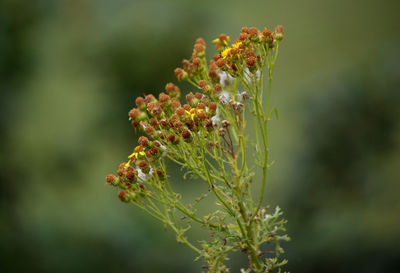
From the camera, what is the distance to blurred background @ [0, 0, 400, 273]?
2.79 m

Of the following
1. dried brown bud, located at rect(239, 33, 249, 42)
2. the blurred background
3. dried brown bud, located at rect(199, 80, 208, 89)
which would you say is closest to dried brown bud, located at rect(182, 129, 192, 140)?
dried brown bud, located at rect(199, 80, 208, 89)

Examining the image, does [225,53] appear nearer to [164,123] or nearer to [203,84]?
[203,84]

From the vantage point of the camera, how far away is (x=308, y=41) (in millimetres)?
6379

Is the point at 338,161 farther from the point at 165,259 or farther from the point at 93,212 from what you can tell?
the point at 93,212

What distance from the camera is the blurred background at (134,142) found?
2.79m

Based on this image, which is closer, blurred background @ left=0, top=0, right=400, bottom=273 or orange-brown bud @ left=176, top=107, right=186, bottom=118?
orange-brown bud @ left=176, top=107, right=186, bottom=118

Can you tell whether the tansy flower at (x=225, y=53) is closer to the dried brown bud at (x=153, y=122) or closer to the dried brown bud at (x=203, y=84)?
the dried brown bud at (x=203, y=84)

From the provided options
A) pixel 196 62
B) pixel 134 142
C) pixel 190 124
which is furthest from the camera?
pixel 134 142

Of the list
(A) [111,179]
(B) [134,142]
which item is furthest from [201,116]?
(B) [134,142]

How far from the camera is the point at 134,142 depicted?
11.5 ft

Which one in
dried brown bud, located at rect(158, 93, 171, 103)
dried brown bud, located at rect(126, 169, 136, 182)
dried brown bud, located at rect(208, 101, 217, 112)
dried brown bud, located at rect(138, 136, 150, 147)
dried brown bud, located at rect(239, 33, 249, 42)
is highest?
dried brown bud, located at rect(239, 33, 249, 42)

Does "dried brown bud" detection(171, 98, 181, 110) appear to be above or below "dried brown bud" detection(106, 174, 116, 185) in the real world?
above

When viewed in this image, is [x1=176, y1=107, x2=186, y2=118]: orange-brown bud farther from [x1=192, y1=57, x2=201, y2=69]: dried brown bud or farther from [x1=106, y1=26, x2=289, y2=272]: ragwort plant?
[x1=192, y1=57, x2=201, y2=69]: dried brown bud

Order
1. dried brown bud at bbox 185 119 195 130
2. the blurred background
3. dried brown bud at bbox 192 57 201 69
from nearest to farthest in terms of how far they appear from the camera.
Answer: dried brown bud at bbox 185 119 195 130 < dried brown bud at bbox 192 57 201 69 < the blurred background
